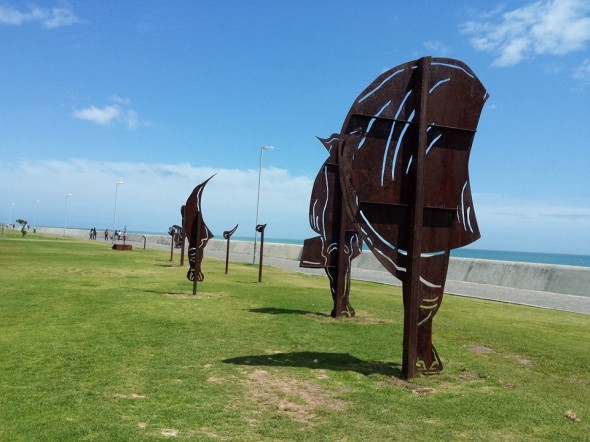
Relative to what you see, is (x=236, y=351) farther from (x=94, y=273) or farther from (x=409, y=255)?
(x=94, y=273)

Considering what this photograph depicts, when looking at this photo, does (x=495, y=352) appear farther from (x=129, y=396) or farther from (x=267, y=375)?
(x=129, y=396)

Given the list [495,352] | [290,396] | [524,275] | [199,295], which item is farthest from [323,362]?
[524,275]

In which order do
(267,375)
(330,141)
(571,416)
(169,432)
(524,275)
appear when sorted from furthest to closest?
(524,275), (330,141), (267,375), (571,416), (169,432)

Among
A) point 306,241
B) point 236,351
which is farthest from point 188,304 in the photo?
point 236,351

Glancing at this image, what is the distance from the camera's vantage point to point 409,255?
6652 mm

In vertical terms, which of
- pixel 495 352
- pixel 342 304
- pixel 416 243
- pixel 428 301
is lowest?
pixel 495 352

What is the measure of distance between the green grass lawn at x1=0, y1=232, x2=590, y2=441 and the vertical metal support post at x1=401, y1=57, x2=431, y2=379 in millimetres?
356

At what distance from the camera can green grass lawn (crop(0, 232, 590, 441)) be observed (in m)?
4.77

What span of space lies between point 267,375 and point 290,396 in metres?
0.85

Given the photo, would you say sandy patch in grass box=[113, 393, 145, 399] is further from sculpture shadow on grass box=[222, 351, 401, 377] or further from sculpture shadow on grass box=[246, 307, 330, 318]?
sculpture shadow on grass box=[246, 307, 330, 318]

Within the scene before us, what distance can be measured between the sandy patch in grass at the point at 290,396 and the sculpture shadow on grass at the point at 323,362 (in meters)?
0.55

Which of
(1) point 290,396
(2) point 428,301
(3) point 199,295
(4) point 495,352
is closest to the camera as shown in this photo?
(1) point 290,396

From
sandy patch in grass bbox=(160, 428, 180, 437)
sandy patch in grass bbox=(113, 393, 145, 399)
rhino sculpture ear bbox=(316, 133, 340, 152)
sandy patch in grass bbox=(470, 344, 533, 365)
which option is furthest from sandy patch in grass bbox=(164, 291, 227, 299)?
sandy patch in grass bbox=(160, 428, 180, 437)

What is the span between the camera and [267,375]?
21.4ft
